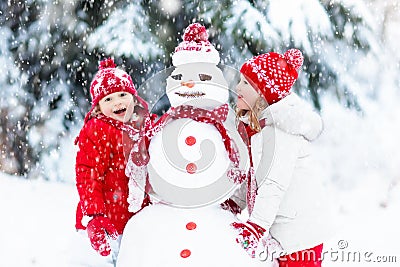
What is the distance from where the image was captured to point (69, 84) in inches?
155

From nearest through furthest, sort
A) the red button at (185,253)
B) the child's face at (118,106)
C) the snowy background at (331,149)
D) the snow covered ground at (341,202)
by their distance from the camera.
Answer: the red button at (185,253), the child's face at (118,106), the snow covered ground at (341,202), the snowy background at (331,149)

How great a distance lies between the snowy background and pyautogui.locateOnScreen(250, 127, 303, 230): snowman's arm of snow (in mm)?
1428

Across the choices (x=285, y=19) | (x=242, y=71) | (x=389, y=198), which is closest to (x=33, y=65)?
(x=285, y=19)

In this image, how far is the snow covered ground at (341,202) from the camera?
3.22 m

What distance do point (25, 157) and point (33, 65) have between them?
867mm

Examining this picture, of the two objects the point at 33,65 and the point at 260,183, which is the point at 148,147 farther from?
the point at 33,65

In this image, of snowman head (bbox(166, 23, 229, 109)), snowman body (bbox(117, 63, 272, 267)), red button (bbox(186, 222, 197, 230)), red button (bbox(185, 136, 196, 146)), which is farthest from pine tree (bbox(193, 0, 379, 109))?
red button (bbox(186, 222, 197, 230))

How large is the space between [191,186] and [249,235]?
0.86 ft

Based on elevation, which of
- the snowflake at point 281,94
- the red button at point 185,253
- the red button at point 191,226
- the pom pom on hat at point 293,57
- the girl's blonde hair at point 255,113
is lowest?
the red button at point 185,253

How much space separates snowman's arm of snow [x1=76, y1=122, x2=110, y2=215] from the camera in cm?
196

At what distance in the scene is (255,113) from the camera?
6.52 feet

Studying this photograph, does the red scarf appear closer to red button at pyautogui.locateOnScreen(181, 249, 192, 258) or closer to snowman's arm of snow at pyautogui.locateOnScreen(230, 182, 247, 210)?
snowman's arm of snow at pyautogui.locateOnScreen(230, 182, 247, 210)

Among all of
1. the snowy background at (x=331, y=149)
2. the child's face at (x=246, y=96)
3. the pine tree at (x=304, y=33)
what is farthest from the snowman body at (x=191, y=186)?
the pine tree at (x=304, y=33)

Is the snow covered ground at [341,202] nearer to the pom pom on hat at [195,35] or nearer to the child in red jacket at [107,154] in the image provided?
the child in red jacket at [107,154]
